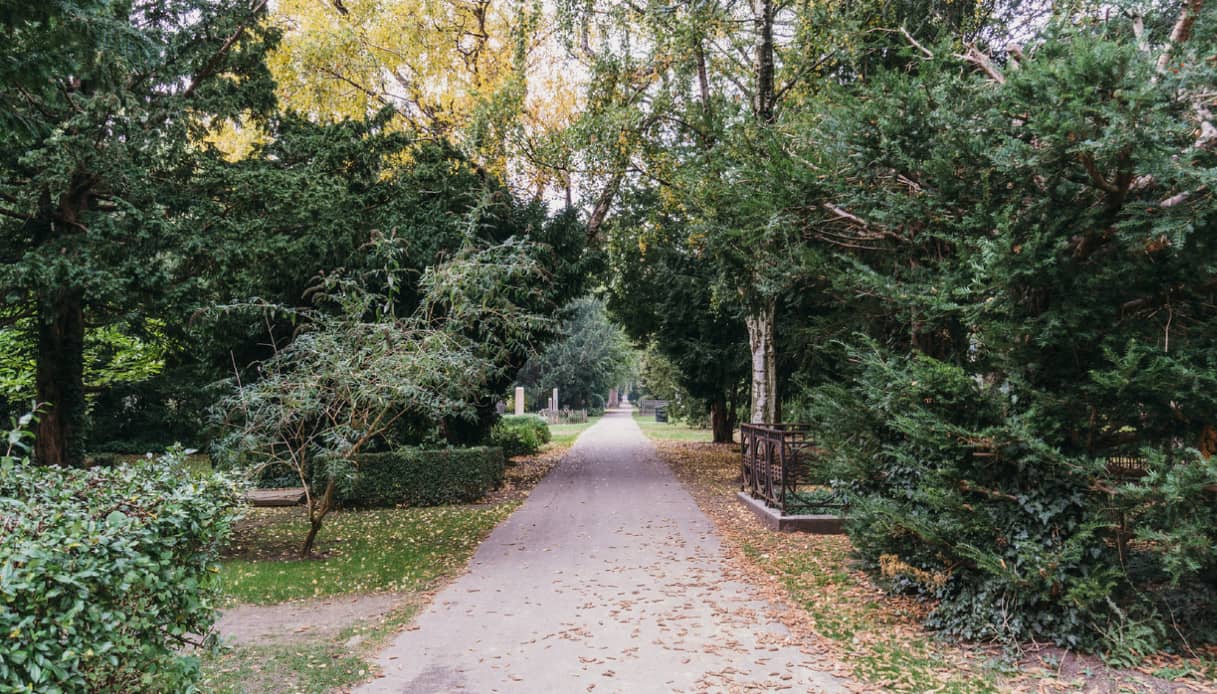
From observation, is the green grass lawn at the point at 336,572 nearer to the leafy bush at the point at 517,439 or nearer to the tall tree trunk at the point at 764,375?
the tall tree trunk at the point at 764,375

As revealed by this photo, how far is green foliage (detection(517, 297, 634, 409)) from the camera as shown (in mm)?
45000

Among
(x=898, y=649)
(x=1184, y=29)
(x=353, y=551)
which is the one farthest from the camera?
(x=353, y=551)

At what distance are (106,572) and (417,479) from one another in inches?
437

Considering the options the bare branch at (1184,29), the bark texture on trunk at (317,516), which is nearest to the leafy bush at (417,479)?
the bark texture on trunk at (317,516)

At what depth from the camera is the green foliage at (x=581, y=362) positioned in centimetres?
4500

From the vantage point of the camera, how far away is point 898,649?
539 centimetres

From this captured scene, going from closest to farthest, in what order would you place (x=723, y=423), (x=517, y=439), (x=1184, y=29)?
(x=1184, y=29), (x=517, y=439), (x=723, y=423)

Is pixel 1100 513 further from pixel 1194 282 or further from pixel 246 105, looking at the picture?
pixel 246 105

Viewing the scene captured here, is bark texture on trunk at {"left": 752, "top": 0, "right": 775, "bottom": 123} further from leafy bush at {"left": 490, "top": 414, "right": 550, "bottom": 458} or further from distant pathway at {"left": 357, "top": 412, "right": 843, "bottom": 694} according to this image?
leafy bush at {"left": 490, "top": 414, "right": 550, "bottom": 458}

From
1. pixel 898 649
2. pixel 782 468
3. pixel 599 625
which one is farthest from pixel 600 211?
pixel 898 649

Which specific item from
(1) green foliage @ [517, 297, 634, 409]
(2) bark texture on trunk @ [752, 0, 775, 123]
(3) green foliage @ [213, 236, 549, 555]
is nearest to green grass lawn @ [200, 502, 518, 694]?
(3) green foliage @ [213, 236, 549, 555]

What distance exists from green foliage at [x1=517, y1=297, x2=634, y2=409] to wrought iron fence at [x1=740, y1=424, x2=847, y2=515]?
30520 millimetres

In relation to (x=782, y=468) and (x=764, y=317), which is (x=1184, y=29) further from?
(x=764, y=317)

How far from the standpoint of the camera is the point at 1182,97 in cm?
441
